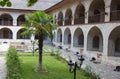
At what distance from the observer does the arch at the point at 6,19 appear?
4157 centimetres

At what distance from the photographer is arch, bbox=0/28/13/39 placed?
143ft

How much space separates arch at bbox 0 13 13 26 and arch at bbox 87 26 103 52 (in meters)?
19.7

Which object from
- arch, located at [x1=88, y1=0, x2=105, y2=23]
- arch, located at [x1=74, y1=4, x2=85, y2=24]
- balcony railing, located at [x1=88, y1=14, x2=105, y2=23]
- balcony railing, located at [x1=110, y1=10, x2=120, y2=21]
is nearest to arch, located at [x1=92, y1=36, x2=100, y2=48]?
arch, located at [x1=74, y1=4, x2=85, y2=24]

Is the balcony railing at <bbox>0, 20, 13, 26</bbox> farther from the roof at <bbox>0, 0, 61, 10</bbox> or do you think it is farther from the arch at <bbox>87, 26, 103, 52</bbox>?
the arch at <bbox>87, 26, 103, 52</bbox>

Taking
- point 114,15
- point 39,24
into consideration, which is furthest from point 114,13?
point 39,24

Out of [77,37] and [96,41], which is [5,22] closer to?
[77,37]

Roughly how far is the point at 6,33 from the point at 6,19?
2.65 metres

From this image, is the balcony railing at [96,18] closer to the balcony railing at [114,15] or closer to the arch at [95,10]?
the arch at [95,10]

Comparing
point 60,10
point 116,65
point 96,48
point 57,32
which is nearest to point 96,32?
point 96,48

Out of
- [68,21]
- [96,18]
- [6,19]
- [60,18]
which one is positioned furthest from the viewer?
[6,19]

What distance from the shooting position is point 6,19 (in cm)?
4309

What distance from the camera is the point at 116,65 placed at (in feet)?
58.4

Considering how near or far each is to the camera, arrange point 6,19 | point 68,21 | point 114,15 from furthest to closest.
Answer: point 6,19 < point 68,21 < point 114,15

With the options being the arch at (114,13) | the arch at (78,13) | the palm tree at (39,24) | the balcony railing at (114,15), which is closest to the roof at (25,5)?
the arch at (78,13)
